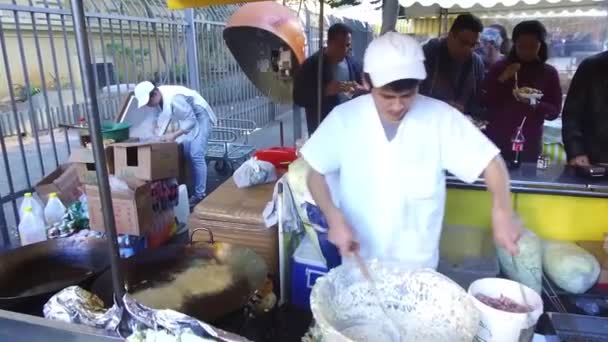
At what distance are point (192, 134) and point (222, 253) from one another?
2.89 meters

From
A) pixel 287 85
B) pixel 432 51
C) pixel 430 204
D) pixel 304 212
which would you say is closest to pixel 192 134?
pixel 287 85

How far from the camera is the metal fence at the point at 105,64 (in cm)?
386

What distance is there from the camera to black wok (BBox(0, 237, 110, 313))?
1795 millimetres

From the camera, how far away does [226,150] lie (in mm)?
5480

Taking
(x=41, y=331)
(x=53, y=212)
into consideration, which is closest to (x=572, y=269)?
(x=41, y=331)

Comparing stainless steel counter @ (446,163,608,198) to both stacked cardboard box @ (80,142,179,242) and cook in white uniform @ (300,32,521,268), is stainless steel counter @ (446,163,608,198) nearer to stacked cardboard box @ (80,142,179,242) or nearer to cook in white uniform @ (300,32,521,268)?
cook in white uniform @ (300,32,521,268)

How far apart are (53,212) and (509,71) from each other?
3.32 m

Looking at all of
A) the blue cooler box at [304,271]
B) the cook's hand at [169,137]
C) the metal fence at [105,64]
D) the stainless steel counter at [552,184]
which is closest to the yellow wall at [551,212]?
the stainless steel counter at [552,184]

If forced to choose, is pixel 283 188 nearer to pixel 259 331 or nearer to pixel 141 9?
pixel 259 331

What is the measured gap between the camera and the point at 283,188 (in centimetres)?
208

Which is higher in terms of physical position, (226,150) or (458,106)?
(458,106)

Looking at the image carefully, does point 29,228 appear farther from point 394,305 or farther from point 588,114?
point 588,114

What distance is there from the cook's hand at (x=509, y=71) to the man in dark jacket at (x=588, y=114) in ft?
1.31

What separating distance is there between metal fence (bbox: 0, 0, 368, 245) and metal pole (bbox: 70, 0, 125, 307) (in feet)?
8.73
